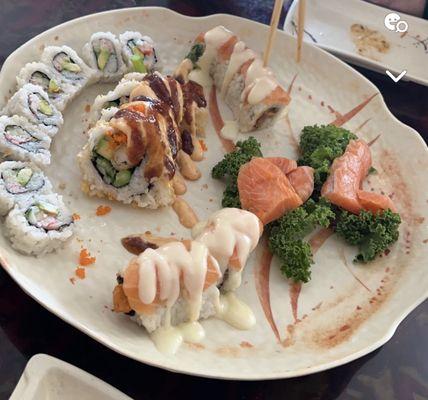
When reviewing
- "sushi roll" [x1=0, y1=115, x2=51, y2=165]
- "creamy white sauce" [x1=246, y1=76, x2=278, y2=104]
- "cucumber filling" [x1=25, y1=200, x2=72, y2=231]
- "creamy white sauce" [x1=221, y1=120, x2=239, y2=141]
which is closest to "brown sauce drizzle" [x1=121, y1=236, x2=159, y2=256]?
"cucumber filling" [x1=25, y1=200, x2=72, y2=231]

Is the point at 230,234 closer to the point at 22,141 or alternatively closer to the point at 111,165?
the point at 111,165

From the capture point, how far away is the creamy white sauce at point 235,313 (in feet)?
8.22

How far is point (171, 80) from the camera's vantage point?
305 cm

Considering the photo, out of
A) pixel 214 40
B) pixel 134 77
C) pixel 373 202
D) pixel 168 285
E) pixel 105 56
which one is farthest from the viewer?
pixel 214 40

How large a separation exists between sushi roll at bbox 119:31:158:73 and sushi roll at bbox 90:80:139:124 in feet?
0.89

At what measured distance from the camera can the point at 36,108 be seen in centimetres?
290

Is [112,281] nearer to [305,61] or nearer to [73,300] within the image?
[73,300]

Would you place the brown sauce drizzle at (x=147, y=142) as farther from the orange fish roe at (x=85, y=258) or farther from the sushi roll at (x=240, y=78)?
the sushi roll at (x=240, y=78)

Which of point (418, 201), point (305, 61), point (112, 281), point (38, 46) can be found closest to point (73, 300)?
point (112, 281)

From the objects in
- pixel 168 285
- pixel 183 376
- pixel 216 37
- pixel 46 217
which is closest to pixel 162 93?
pixel 216 37

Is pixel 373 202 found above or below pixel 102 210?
above

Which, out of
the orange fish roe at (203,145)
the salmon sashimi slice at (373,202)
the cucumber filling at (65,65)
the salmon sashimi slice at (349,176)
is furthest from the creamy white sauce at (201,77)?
the salmon sashimi slice at (373,202)

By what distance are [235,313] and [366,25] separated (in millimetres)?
2451

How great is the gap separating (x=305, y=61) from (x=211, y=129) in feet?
2.47
